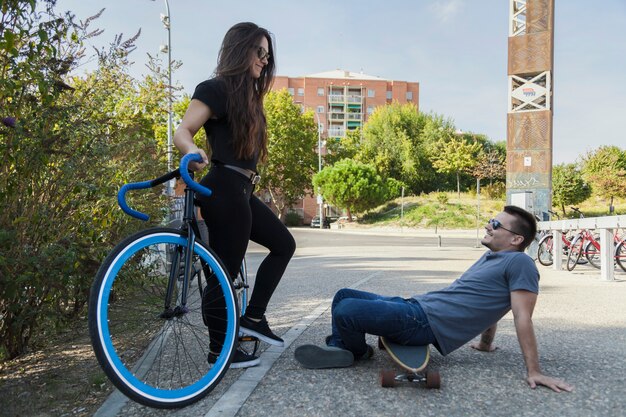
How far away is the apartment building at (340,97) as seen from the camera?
83.1m

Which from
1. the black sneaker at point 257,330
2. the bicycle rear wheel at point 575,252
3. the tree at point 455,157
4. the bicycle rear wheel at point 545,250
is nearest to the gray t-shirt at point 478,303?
the black sneaker at point 257,330

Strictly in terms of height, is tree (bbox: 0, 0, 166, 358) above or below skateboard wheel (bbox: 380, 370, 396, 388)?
above

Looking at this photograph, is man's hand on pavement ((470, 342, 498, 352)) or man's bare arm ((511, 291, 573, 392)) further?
man's hand on pavement ((470, 342, 498, 352))

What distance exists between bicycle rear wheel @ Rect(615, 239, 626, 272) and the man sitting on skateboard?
7.69 meters

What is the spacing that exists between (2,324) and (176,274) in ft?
5.43

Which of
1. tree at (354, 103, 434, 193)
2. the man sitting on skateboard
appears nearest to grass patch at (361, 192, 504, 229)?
tree at (354, 103, 434, 193)

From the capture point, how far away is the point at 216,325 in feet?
8.73

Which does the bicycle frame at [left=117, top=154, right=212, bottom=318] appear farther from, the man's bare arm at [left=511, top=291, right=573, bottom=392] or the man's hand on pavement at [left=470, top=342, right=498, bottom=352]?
the man's hand on pavement at [left=470, top=342, right=498, bottom=352]

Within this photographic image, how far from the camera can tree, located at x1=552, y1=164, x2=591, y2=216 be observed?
40.3 m

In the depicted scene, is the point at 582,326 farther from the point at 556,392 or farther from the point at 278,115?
the point at 278,115

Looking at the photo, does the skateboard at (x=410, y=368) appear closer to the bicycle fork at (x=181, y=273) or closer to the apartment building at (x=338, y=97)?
the bicycle fork at (x=181, y=273)

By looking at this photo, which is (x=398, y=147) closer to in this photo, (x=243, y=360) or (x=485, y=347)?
(x=485, y=347)

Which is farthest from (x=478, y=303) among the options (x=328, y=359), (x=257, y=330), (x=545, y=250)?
(x=545, y=250)

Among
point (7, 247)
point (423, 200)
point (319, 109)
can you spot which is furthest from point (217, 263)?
point (319, 109)
